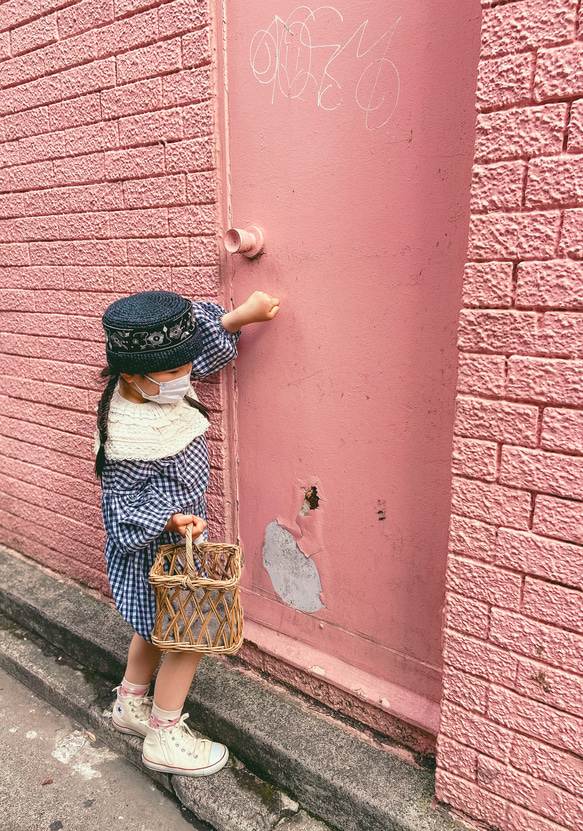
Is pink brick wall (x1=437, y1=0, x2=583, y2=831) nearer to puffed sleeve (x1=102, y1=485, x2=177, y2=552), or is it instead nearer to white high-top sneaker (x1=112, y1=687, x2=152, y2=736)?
puffed sleeve (x1=102, y1=485, x2=177, y2=552)

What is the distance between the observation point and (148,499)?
6.73 feet

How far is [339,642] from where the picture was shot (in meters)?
2.29

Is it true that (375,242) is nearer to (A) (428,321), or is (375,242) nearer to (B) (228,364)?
(A) (428,321)

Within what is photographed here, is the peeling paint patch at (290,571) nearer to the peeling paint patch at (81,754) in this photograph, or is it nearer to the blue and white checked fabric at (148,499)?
the blue and white checked fabric at (148,499)

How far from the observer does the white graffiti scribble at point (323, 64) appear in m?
1.80

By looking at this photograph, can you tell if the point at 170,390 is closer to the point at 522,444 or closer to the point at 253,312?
the point at 253,312

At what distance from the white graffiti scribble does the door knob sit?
1.52ft

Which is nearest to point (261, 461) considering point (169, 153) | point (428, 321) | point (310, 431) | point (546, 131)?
point (310, 431)

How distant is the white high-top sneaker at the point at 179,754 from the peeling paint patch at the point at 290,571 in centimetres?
61

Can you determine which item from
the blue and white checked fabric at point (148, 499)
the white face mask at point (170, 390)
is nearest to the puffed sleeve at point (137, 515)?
the blue and white checked fabric at point (148, 499)

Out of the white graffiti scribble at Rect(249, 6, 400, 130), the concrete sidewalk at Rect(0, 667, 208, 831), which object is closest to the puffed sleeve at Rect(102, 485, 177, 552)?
the concrete sidewalk at Rect(0, 667, 208, 831)

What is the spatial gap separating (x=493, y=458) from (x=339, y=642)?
1107 mm

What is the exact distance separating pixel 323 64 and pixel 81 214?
1.43m

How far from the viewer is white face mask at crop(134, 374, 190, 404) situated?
78.5 inches
